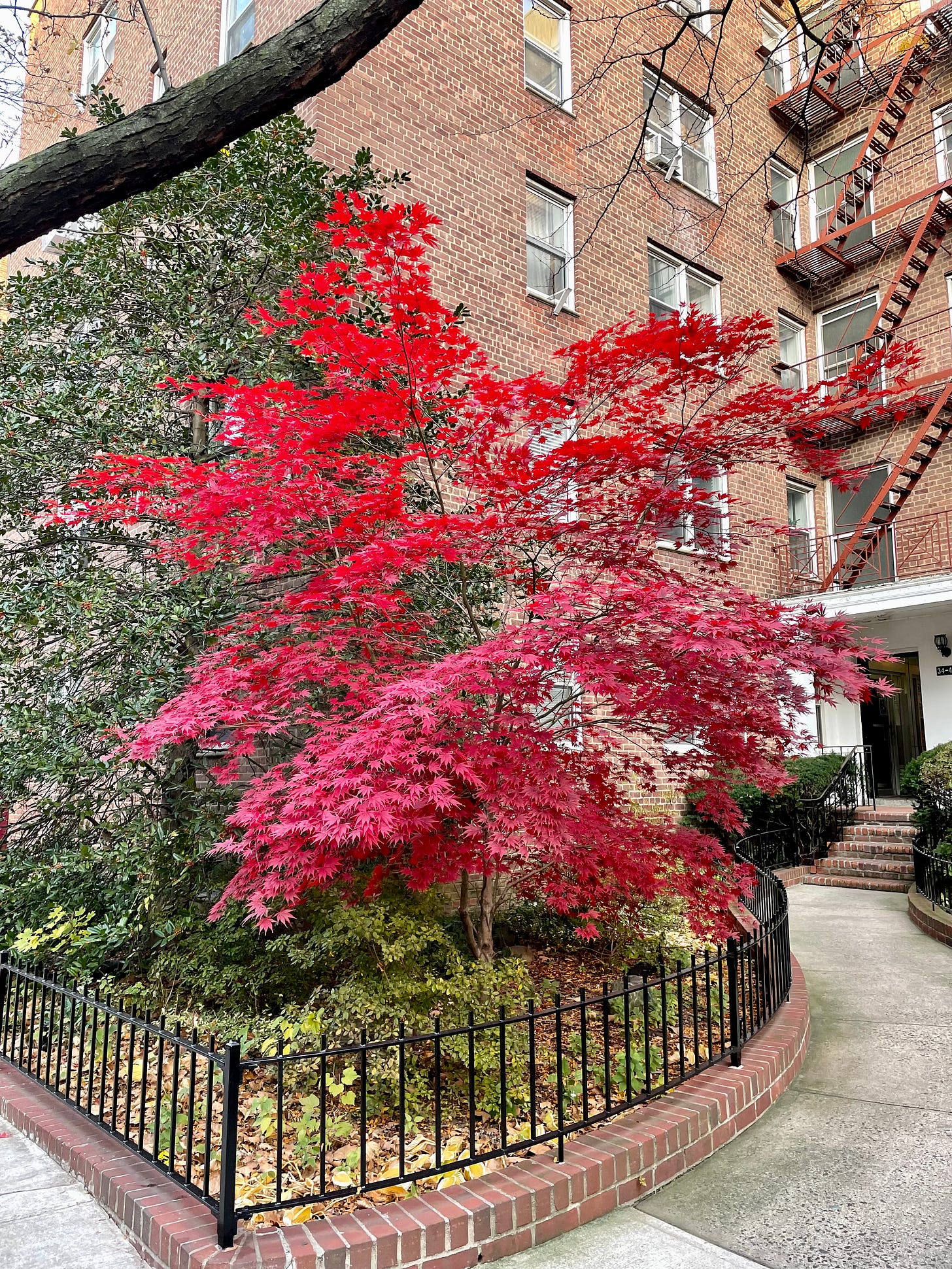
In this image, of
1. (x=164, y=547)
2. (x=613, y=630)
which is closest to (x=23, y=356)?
(x=164, y=547)

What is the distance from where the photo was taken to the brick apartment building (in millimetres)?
9109

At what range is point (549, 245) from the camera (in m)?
10.5

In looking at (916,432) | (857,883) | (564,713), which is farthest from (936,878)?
(916,432)

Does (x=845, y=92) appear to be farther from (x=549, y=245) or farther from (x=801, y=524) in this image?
(x=549, y=245)

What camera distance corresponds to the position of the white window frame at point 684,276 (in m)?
12.2

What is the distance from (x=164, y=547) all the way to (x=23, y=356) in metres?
2.84

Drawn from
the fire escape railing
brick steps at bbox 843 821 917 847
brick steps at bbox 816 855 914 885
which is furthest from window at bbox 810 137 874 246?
brick steps at bbox 816 855 914 885

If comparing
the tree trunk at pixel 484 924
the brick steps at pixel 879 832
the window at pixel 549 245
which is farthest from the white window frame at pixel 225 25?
the brick steps at pixel 879 832

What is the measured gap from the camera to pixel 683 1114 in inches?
158

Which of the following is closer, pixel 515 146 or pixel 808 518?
pixel 515 146

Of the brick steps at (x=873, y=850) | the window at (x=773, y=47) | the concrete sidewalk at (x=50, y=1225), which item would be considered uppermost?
the window at (x=773, y=47)

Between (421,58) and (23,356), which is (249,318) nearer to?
(23,356)

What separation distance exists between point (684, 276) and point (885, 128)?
19.6 feet

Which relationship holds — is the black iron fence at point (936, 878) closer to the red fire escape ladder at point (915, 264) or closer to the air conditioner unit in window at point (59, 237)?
the red fire escape ladder at point (915, 264)
